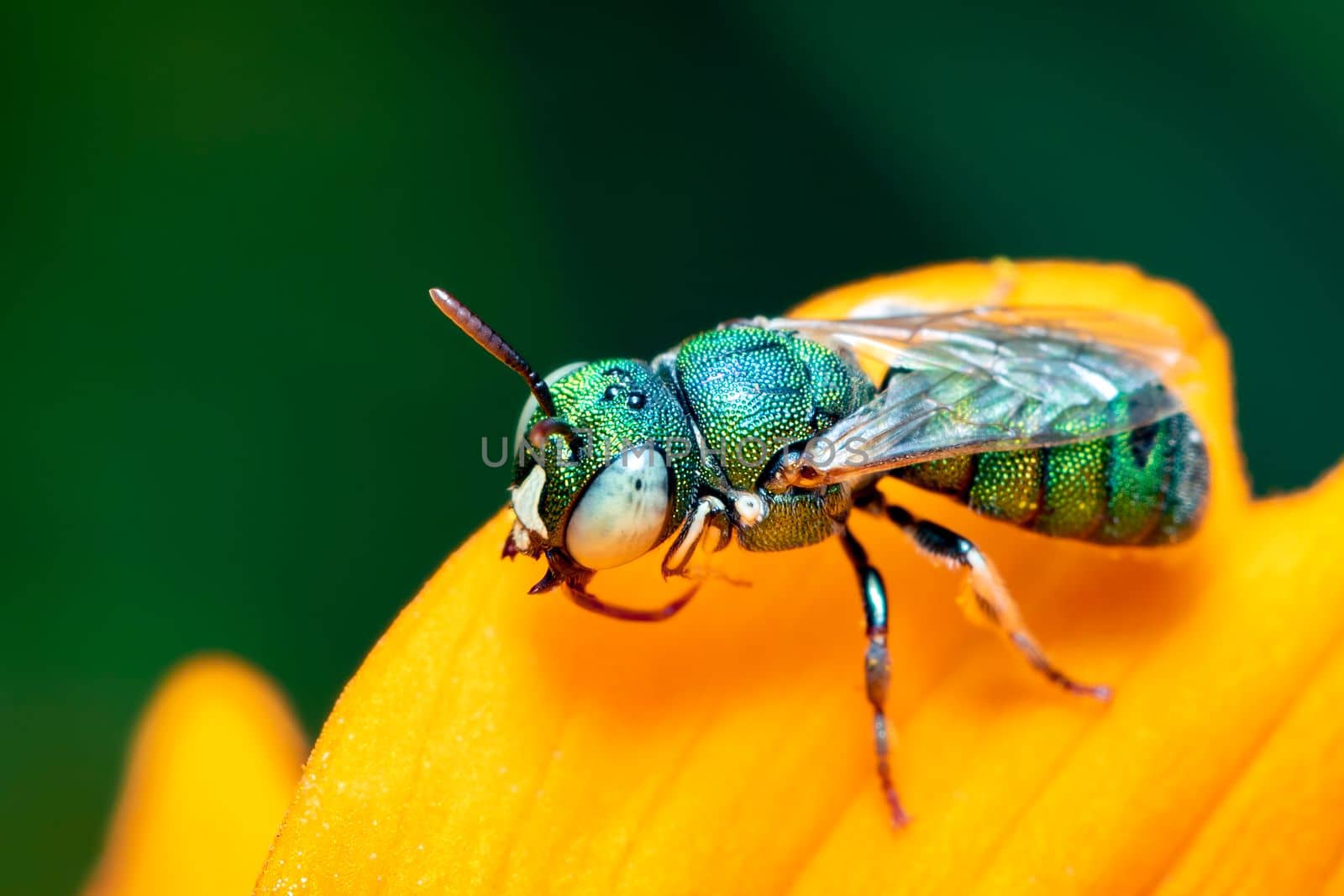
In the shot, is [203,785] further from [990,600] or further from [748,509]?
[990,600]

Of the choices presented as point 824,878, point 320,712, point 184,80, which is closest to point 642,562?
point 824,878

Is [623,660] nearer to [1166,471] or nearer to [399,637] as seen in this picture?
[399,637]

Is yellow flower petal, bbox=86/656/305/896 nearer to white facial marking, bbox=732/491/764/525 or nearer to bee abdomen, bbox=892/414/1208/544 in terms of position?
white facial marking, bbox=732/491/764/525

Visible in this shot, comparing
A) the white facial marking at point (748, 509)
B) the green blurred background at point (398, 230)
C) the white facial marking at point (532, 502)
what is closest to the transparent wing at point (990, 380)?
the white facial marking at point (748, 509)

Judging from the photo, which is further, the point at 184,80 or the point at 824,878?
the point at 184,80

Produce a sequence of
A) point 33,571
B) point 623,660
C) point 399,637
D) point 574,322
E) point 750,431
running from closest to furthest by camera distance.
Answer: point 399,637 < point 623,660 < point 750,431 < point 33,571 < point 574,322

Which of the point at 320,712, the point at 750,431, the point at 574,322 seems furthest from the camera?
the point at 574,322

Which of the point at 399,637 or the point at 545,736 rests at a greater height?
the point at 399,637
